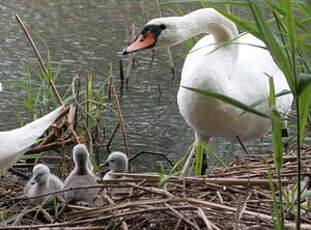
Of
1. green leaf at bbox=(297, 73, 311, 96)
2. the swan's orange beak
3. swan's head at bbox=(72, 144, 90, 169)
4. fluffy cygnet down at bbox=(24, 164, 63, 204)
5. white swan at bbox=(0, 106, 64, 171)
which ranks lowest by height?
fluffy cygnet down at bbox=(24, 164, 63, 204)

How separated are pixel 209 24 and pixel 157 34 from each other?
52 cm

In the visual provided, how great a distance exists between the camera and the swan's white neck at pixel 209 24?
4633 mm

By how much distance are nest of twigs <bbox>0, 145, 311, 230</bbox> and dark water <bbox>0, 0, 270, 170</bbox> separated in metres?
1.81

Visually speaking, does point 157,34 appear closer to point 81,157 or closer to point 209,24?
point 209,24

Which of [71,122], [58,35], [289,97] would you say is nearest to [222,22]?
[289,97]

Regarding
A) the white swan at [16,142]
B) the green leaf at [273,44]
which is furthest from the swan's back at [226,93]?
the green leaf at [273,44]

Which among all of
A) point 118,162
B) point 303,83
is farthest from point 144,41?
point 303,83

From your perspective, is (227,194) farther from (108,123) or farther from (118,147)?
(108,123)

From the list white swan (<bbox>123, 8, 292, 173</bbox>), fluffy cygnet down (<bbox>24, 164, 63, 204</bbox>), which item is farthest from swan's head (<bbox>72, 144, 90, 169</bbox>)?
white swan (<bbox>123, 8, 292, 173</bbox>)

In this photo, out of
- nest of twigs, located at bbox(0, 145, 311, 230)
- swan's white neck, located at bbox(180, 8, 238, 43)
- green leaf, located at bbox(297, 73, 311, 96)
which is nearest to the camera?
green leaf, located at bbox(297, 73, 311, 96)

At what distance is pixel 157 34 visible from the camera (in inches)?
174

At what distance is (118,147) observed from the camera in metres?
5.86

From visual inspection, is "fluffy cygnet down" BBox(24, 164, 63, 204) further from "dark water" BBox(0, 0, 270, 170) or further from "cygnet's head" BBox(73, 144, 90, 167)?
"dark water" BBox(0, 0, 270, 170)

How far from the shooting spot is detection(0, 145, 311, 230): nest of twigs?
309 cm
